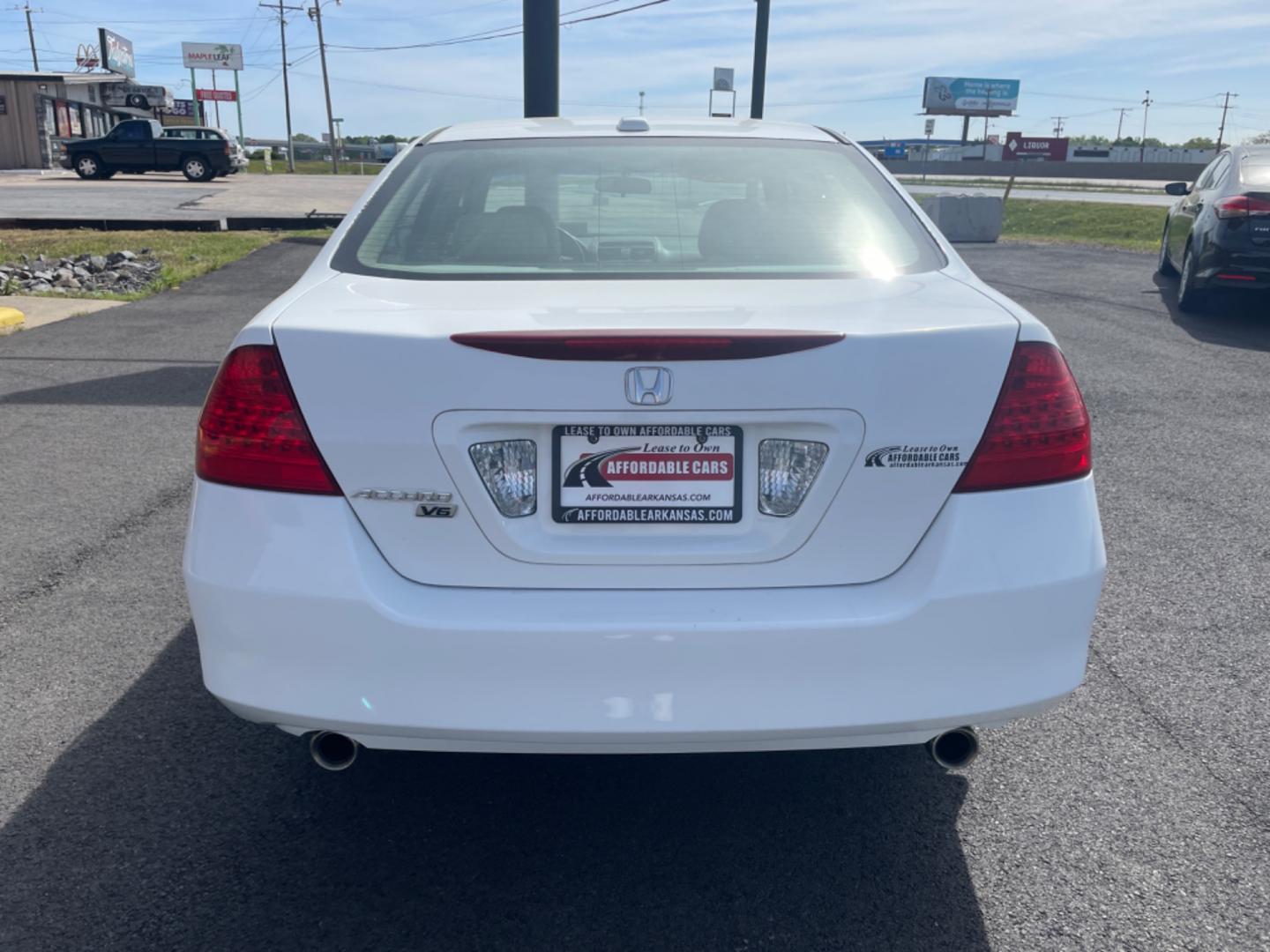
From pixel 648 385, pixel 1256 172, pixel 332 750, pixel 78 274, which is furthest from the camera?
pixel 78 274

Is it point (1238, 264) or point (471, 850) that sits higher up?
point (1238, 264)

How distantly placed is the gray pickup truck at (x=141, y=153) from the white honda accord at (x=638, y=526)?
37434 millimetres

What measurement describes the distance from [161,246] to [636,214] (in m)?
14.7

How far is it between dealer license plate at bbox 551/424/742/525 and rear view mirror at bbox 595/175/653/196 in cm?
125

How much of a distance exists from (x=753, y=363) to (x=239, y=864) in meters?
1.62

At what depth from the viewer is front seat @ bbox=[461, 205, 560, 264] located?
2910 millimetres

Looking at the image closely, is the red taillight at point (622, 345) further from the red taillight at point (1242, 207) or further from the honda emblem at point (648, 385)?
the red taillight at point (1242, 207)

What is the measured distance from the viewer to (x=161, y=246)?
638 inches

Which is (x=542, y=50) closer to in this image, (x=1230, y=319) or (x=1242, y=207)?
(x=1242, y=207)

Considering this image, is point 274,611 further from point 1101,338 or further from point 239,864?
point 1101,338

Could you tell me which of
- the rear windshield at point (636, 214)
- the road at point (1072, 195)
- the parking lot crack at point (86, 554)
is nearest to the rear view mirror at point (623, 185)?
the rear windshield at point (636, 214)

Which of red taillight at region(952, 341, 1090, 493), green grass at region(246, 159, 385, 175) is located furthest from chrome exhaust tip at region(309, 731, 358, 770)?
green grass at region(246, 159, 385, 175)

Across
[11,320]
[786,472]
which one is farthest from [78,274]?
[786,472]

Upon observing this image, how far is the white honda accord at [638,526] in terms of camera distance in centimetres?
223
